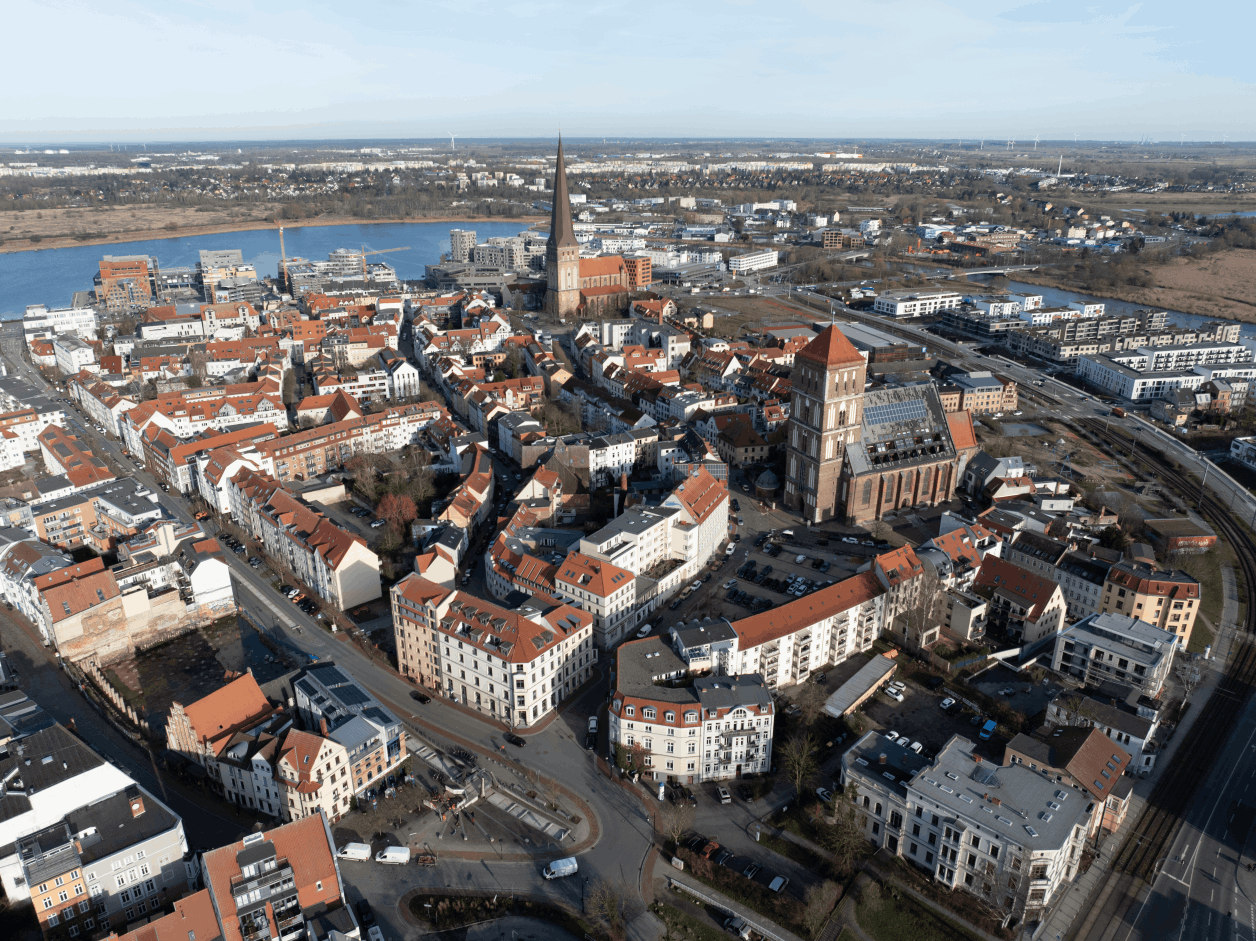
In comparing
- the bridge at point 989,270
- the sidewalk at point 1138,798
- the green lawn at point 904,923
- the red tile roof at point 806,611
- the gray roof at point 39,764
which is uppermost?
the bridge at point 989,270

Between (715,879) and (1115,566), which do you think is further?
(1115,566)

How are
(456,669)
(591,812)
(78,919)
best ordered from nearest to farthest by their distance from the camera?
(78,919) → (591,812) → (456,669)

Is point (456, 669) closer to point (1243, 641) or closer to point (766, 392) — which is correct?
point (1243, 641)

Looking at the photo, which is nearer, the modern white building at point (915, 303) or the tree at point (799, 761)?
the tree at point (799, 761)

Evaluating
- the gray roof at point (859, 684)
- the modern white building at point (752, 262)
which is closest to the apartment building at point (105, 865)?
the gray roof at point (859, 684)

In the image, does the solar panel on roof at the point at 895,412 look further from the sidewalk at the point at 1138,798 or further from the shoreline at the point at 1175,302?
the shoreline at the point at 1175,302

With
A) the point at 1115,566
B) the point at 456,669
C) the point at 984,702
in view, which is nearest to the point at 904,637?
the point at 984,702
